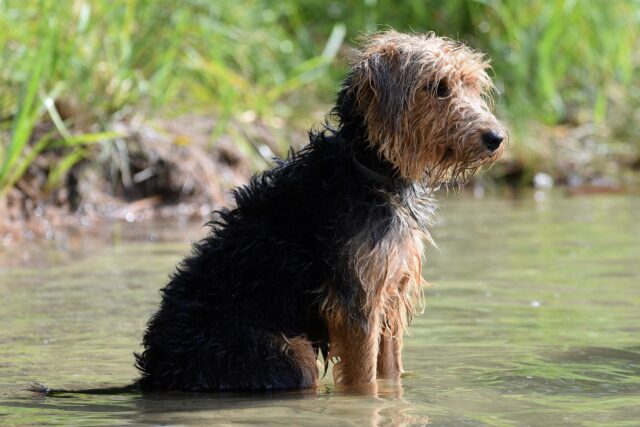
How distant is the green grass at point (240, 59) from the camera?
10289mm

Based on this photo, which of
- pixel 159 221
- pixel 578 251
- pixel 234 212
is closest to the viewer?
pixel 234 212

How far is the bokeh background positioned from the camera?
1045 centimetres

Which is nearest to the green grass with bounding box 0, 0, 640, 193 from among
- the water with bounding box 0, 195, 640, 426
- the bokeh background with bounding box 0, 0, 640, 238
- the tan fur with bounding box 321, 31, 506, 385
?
the bokeh background with bounding box 0, 0, 640, 238

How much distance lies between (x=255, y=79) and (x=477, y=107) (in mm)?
8590

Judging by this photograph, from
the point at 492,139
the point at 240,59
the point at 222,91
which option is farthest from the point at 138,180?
the point at 492,139

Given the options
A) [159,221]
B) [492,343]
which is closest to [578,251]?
[492,343]

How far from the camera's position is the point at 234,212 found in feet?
17.6

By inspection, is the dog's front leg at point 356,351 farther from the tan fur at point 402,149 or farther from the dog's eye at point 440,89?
the dog's eye at point 440,89

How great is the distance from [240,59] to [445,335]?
23.9 feet

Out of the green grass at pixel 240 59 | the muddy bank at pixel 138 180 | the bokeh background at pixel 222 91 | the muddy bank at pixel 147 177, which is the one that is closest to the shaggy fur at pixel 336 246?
the bokeh background at pixel 222 91

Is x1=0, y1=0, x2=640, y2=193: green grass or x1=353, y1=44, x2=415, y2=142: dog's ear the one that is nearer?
x1=353, y1=44, x2=415, y2=142: dog's ear

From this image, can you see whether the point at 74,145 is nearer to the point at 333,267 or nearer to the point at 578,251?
the point at 578,251

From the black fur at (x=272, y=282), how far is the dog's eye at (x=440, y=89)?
0.35 metres

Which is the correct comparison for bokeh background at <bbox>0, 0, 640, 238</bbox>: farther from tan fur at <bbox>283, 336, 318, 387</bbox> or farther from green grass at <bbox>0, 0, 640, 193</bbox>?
tan fur at <bbox>283, 336, 318, 387</bbox>
